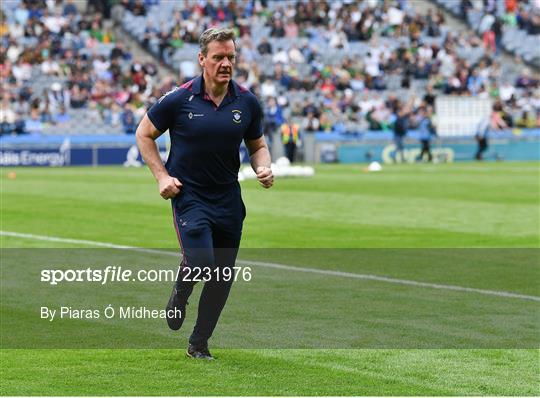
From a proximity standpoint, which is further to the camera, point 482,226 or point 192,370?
point 482,226

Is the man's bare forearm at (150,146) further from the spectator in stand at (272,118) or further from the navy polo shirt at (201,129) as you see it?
the spectator in stand at (272,118)

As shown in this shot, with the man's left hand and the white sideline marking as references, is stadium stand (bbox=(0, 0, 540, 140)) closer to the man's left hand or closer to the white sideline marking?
the white sideline marking

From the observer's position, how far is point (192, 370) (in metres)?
8.18

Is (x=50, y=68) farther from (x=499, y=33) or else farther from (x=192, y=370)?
(x=192, y=370)

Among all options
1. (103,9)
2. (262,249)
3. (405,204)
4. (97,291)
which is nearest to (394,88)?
(103,9)

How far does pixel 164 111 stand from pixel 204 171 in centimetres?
49

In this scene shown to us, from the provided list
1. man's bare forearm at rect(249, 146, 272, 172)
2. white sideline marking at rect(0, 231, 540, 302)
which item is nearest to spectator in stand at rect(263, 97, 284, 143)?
white sideline marking at rect(0, 231, 540, 302)

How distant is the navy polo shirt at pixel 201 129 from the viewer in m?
8.41

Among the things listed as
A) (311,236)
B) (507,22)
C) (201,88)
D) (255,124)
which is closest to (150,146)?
(201,88)

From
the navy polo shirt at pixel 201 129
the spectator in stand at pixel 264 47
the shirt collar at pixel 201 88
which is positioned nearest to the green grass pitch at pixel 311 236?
the navy polo shirt at pixel 201 129

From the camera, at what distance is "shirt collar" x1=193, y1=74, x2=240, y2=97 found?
842cm

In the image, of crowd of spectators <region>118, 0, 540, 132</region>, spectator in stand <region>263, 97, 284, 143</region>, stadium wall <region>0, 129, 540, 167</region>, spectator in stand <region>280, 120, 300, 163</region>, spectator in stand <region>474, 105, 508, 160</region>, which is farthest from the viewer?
crowd of spectators <region>118, 0, 540, 132</region>

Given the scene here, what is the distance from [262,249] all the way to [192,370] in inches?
318

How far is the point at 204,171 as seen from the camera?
8461mm
